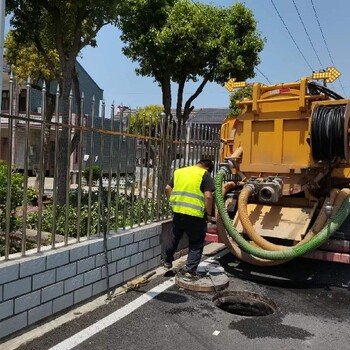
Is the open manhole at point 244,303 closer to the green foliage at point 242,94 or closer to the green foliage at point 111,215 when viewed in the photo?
the green foliage at point 111,215

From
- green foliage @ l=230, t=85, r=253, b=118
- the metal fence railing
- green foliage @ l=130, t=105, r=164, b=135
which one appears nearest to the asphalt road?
the metal fence railing

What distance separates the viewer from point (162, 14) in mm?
10000

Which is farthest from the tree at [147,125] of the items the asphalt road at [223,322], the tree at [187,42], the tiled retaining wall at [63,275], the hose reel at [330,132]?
the tree at [187,42]

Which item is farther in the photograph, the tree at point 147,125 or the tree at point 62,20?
the tree at point 62,20

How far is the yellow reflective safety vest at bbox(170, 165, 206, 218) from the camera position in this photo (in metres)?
5.32

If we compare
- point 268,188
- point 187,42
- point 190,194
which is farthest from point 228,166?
point 187,42

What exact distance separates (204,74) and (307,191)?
5.95m

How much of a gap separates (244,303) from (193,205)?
1.34m

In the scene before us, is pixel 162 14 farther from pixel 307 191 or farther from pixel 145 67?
pixel 307 191

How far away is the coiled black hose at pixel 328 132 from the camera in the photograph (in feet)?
17.3

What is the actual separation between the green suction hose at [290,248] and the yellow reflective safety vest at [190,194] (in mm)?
345

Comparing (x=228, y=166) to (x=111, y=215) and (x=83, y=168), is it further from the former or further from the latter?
(x=83, y=168)

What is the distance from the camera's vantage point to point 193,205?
5312mm

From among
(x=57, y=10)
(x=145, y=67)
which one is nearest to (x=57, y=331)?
(x=57, y=10)
